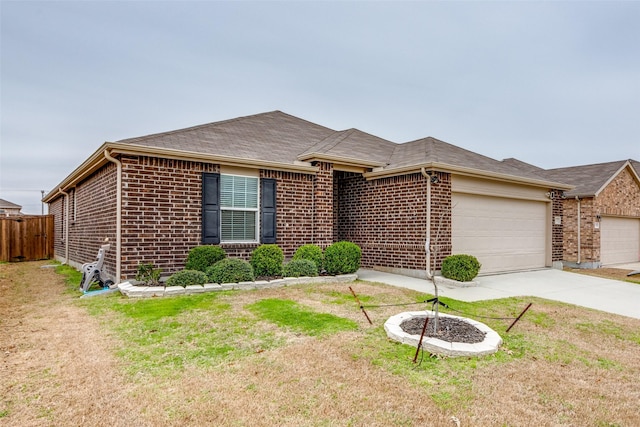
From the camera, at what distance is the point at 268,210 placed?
9273 millimetres

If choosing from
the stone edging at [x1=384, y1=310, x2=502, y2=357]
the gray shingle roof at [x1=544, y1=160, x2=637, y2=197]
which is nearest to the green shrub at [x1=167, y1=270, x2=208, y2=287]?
the stone edging at [x1=384, y1=310, x2=502, y2=357]

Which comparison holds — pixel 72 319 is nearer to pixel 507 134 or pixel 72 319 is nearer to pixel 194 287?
pixel 194 287

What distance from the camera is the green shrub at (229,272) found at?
7.57 meters

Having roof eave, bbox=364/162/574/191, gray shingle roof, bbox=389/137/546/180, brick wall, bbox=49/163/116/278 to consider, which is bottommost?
brick wall, bbox=49/163/116/278

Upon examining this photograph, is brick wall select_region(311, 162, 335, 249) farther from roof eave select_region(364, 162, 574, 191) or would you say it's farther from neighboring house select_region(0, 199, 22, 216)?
neighboring house select_region(0, 199, 22, 216)

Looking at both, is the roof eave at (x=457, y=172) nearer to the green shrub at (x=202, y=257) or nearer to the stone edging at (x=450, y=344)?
the green shrub at (x=202, y=257)

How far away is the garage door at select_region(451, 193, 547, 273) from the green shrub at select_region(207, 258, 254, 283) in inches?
217

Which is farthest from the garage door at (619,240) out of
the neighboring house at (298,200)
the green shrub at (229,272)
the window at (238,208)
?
the green shrub at (229,272)

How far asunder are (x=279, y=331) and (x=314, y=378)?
151cm

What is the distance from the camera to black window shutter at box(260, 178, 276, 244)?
922cm

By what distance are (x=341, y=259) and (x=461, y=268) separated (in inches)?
112

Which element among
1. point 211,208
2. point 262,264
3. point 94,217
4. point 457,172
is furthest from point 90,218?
point 457,172

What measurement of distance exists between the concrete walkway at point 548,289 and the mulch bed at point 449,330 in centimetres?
231

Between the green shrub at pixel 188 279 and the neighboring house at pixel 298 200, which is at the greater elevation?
the neighboring house at pixel 298 200
